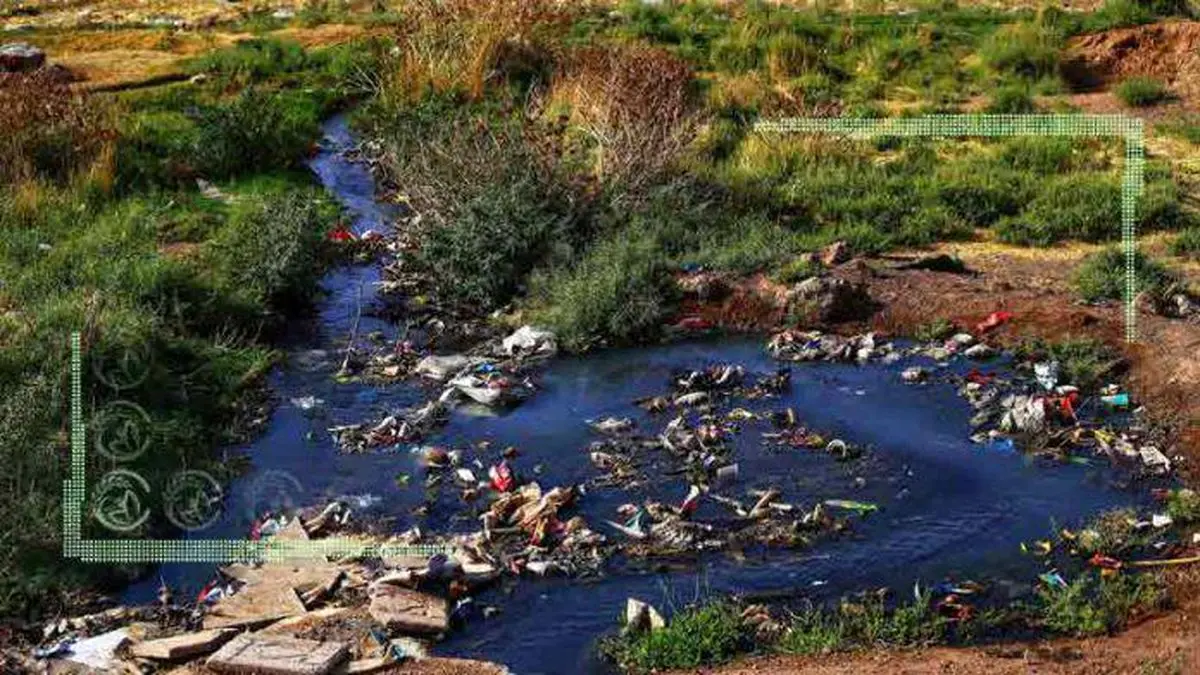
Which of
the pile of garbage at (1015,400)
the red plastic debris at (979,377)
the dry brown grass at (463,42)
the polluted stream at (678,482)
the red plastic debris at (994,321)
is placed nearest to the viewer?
the polluted stream at (678,482)

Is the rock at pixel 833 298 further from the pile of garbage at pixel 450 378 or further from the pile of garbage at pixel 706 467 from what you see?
the pile of garbage at pixel 450 378

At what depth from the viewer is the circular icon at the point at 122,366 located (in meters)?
9.16

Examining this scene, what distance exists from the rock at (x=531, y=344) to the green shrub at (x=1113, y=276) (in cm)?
398

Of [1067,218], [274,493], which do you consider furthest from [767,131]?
[274,493]

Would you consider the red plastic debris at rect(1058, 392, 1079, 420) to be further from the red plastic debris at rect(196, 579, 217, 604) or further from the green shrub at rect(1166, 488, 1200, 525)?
the red plastic debris at rect(196, 579, 217, 604)

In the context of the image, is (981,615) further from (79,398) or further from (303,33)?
(303,33)

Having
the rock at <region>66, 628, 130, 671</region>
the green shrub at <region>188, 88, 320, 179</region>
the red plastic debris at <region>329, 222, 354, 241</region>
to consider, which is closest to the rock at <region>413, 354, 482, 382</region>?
the red plastic debris at <region>329, 222, 354, 241</region>

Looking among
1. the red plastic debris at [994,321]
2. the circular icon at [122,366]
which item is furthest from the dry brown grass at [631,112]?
the circular icon at [122,366]

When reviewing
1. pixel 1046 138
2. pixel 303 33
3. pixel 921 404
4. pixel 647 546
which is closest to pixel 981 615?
pixel 647 546

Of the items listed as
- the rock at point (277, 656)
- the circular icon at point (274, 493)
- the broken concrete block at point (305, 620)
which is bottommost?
the circular icon at point (274, 493)

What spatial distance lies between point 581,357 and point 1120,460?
3821 millimetres

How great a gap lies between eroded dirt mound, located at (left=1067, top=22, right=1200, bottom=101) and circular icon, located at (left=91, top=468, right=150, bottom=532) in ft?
39.4

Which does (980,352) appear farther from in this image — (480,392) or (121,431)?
(121,431)

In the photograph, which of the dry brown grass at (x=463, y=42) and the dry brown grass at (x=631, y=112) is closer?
the dry brown grass at (x=631, y=112)
